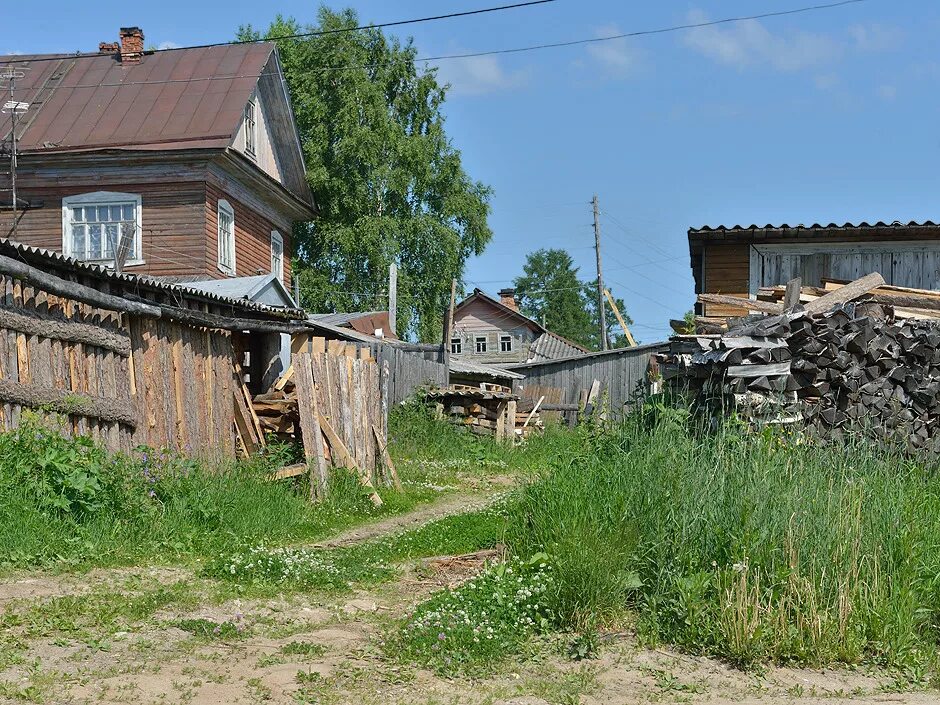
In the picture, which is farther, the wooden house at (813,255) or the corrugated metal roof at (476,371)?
the corrugated metal roof at (476,371)

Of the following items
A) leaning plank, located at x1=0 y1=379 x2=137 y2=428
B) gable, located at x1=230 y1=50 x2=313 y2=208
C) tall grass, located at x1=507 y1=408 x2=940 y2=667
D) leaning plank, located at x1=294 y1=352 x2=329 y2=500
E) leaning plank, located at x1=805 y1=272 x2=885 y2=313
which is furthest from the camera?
gable, located at x1=230 y1=50 x2=313 y2=208

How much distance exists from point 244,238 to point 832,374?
17.3 m

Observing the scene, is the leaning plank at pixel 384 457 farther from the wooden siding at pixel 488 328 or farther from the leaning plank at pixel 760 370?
the wooden siding at pixel 488 328

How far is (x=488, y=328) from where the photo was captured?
49.4 metres

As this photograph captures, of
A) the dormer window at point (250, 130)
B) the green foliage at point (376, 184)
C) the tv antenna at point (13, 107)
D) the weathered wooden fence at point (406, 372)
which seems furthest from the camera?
the green foliage at point (376, 184)

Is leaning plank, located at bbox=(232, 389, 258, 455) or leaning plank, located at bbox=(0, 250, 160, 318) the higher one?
leaning plank, located at bbox=(0, 250, 160, 318)

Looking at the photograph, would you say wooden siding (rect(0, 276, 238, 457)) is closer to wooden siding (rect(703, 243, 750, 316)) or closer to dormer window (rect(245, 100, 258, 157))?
wooden siding (rect(703, 243, 750, 316))

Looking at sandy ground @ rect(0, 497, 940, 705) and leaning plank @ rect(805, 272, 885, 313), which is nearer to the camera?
sandy ground @ rect(0, 497, 940, 705)

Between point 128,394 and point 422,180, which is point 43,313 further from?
point 422,180

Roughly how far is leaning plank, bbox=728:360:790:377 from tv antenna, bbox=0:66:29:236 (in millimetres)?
16212

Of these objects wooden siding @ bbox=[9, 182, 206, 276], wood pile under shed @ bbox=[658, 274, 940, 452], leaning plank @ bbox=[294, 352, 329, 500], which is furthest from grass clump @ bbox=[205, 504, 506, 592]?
wooden siding @ bbox=[9, 182, 206, 276]

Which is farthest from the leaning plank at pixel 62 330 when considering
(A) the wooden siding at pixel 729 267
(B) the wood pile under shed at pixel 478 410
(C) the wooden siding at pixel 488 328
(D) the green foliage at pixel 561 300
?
(D) the green foliage at pixel 561 300

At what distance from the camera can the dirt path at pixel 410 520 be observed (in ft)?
29.5

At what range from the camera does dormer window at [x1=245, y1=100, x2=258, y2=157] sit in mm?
23297
